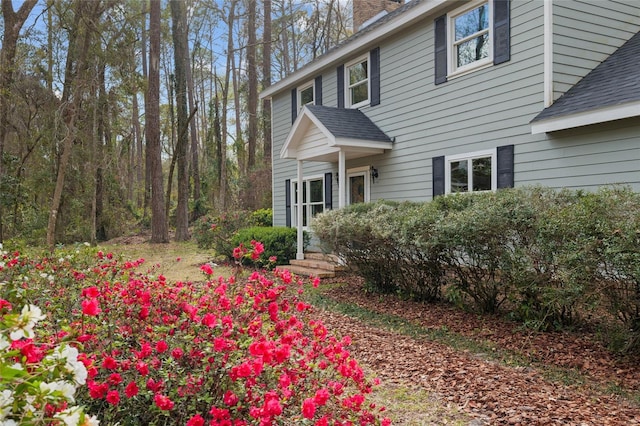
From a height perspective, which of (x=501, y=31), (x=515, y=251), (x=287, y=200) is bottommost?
(x=515, y=251)

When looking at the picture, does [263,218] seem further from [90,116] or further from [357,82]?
[90,116]

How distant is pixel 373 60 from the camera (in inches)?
404

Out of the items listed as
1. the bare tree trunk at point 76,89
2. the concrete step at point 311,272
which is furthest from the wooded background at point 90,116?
the concrete step at point 311,272

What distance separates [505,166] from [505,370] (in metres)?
4.16

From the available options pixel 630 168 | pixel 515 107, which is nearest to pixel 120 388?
pixel 630 168

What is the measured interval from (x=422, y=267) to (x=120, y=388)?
16.1 ft

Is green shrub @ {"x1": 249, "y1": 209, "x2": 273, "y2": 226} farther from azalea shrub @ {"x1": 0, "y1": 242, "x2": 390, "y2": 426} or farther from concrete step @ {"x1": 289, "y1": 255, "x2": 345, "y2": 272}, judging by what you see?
azalea shrub @ {"x1": 0, "y1": 242, "x2": 390, "y2": 426}

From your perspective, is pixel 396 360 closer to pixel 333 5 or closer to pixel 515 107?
pixel 515 107

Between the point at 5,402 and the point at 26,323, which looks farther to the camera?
the point at 26,323

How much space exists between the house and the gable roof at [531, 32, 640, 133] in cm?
2

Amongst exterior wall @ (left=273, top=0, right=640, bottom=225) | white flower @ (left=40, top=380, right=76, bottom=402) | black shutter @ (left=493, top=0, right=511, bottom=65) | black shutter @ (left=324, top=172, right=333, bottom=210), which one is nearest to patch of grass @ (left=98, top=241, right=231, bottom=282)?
black shutter @ (left=324, top=172, right=333, bottom=210)

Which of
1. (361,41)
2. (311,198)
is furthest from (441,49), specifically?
(311,198)

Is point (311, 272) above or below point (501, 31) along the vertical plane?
below

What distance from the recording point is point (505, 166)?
24.0 ft
